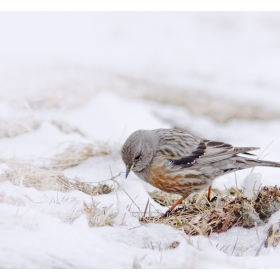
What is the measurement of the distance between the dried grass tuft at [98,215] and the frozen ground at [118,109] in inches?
3.1

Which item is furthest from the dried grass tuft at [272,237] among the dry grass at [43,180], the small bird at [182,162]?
the dry grass at [43,180]

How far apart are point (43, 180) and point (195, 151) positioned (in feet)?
5.23

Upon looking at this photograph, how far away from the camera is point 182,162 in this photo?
5262 millimetres

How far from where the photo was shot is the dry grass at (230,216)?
13.6 ft

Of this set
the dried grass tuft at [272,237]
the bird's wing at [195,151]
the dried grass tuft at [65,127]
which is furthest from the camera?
the dried grass tuft at [65,127]

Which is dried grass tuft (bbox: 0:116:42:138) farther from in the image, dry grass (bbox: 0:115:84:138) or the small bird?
the small bird

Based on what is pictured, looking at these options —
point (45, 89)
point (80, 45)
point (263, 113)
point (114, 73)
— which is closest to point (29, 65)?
point (45, 89)

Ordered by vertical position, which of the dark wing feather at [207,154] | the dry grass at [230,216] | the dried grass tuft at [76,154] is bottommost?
the dried grass tuft at [76,154]

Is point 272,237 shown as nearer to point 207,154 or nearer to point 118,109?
point 207,154

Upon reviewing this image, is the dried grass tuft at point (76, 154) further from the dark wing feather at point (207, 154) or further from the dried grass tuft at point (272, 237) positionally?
the dried grass tuft at point (272, 237)

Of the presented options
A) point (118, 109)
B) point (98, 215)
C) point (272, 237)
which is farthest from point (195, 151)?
point (118, 109)

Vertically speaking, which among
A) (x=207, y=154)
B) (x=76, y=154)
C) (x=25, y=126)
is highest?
(x=207, y=154)

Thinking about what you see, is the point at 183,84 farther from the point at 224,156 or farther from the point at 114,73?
the point at 224,156

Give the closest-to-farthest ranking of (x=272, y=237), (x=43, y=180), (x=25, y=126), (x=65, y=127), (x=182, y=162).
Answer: (x=272, y=237) → (x=43, y=180) → (x=182, y=162) → (x=25, y=126) → (x=65, y=127)
